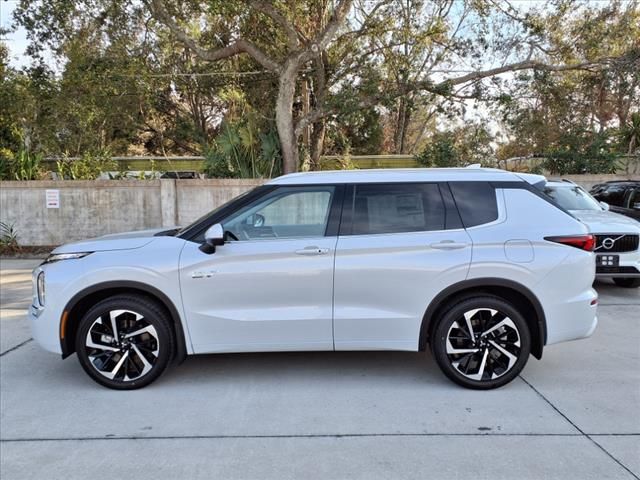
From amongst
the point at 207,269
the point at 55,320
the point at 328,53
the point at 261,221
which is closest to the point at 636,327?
the point at 261,221

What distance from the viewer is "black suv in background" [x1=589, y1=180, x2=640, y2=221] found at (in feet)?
30.5

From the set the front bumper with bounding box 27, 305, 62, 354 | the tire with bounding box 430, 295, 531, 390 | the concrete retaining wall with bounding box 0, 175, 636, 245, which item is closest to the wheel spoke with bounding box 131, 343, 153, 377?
the front bumper with bounding box 27, 305, 62, 354

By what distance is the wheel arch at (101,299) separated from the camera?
407 cm

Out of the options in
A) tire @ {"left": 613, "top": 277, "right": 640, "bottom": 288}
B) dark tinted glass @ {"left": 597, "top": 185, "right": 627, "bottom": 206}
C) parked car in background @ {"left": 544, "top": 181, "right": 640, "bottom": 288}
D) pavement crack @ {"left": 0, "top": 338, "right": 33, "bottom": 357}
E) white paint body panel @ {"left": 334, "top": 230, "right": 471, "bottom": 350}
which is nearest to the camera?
white paint body panel @ {"left": 334, "top": 230, "right": 471, "bottom": 350}

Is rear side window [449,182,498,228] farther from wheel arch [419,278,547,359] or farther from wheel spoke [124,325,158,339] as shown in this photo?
wheel spoke [124,325,158,339]

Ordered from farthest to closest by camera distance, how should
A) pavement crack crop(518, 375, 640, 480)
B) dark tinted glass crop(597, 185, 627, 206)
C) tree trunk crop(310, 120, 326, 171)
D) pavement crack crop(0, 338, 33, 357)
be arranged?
tree trunk crop(310, 120, 326, 171) < dark tinted glass crop(597, 185, 627, 206) < pavement crack crop(0, 338, 33, 357) < pavement crack crop(518, 375, 640, 480)

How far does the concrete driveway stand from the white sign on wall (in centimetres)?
801

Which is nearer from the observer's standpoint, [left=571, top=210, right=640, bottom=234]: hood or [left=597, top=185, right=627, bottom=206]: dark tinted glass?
[left=571, top=210, right=640, bottom=234]: hood

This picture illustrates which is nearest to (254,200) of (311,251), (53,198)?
(311,251)

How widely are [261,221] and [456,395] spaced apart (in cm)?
218

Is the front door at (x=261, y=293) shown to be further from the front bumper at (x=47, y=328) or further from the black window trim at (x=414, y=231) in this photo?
the front bumper at (x=47, y=328)

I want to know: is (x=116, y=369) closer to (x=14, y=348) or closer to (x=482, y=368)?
(x=14, y=348)

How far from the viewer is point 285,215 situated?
434cm

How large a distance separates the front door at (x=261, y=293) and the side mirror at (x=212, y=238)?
59 millimetres
